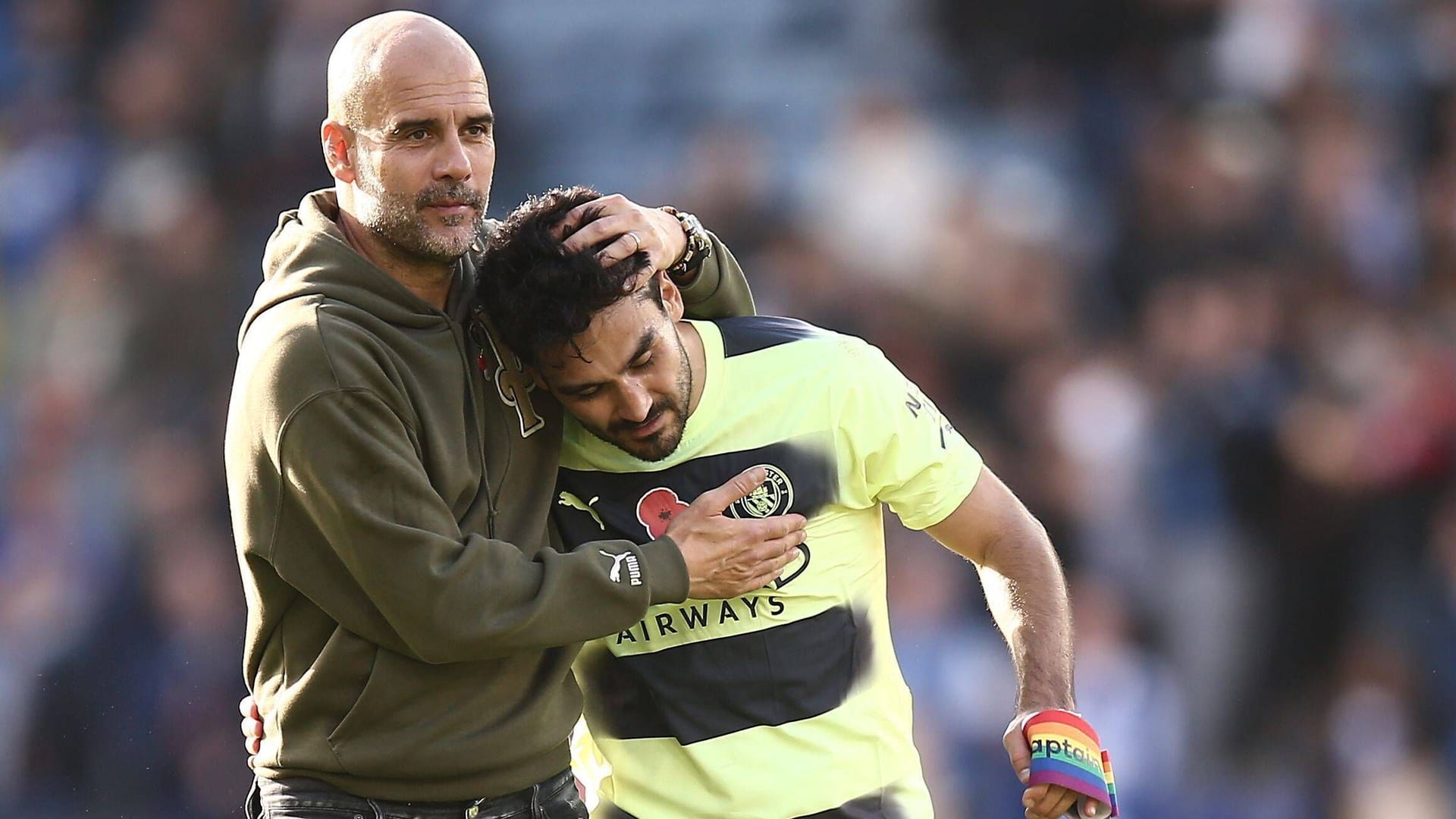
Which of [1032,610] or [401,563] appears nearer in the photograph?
[401,563]

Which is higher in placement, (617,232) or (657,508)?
(617,232)

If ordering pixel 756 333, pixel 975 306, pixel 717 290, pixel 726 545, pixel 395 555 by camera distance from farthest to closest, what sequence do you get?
1. pixel 975 306
2. pixel 717 290
3. pixel 756 333
4. pixel 726 545
5. pixel 395 555

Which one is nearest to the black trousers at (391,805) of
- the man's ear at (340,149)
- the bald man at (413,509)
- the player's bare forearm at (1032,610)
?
the bald man at (413,509)

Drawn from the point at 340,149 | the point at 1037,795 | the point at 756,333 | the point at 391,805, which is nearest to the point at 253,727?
the point at 391,805

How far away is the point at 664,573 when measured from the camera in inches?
118

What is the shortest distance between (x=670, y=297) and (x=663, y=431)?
0.29m

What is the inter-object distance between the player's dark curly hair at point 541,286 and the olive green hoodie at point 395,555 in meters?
0.09

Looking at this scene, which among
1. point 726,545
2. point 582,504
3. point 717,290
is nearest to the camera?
point 726,545

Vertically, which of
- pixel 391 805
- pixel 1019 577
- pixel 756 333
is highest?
pixel 756 333

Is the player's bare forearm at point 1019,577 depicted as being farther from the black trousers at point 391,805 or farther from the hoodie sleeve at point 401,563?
the black trousers at point 391,805

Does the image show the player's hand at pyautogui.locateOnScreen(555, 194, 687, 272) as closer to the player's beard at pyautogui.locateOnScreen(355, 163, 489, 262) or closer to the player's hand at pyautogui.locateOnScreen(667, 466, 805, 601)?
the player's beard at pyautogui.locateOnScreen(355, 163, 489, 262)

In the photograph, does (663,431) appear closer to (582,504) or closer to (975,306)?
(582,504)

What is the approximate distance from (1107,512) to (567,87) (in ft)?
11.8

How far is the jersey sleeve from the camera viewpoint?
3.29 m
